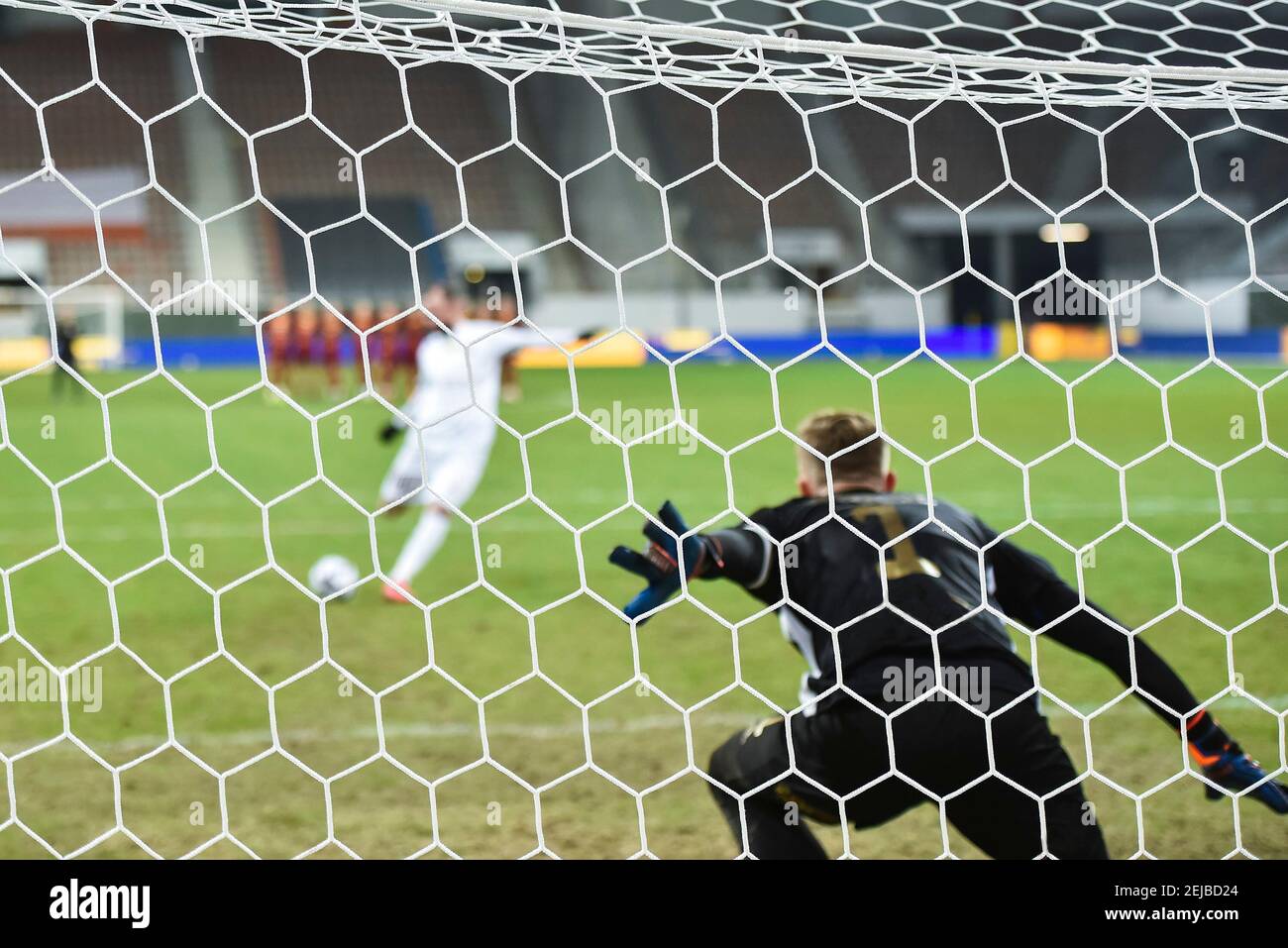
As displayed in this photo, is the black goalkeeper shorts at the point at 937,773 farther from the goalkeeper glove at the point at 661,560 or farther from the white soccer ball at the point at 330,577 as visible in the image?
the white soccer ball at the point at 330,577

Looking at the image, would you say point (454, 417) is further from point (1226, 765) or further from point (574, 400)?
point (1226, 765)

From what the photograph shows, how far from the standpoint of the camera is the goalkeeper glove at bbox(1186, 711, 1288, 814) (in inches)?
87.0

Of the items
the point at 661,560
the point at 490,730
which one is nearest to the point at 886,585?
the point at 661,560

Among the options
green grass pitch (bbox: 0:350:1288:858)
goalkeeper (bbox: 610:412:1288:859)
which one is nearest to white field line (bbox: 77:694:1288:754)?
green grass pitch (bbox: 0:350:1288:858)

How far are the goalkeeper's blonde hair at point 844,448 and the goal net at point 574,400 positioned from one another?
0.23 ft

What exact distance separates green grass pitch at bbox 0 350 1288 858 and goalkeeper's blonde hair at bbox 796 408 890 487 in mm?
122

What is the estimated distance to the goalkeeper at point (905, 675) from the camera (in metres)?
2.17

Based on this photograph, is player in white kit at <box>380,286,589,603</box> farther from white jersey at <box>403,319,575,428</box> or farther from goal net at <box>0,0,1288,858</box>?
goal net at <box>0,0,1288,858</box>

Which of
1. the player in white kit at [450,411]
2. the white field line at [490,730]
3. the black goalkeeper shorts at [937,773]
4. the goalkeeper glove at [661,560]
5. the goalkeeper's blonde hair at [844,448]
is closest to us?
the goalkeeper glove at [661,560]

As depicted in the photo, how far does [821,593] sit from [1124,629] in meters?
0.54

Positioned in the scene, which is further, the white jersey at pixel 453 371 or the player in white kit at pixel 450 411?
the white jersey at pixel 453 371

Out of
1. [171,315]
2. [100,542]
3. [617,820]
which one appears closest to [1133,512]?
[617,820]

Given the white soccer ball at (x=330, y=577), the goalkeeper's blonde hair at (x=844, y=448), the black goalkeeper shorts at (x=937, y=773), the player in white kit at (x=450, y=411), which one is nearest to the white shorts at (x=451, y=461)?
the player in white kit at (x=450, y=411)
